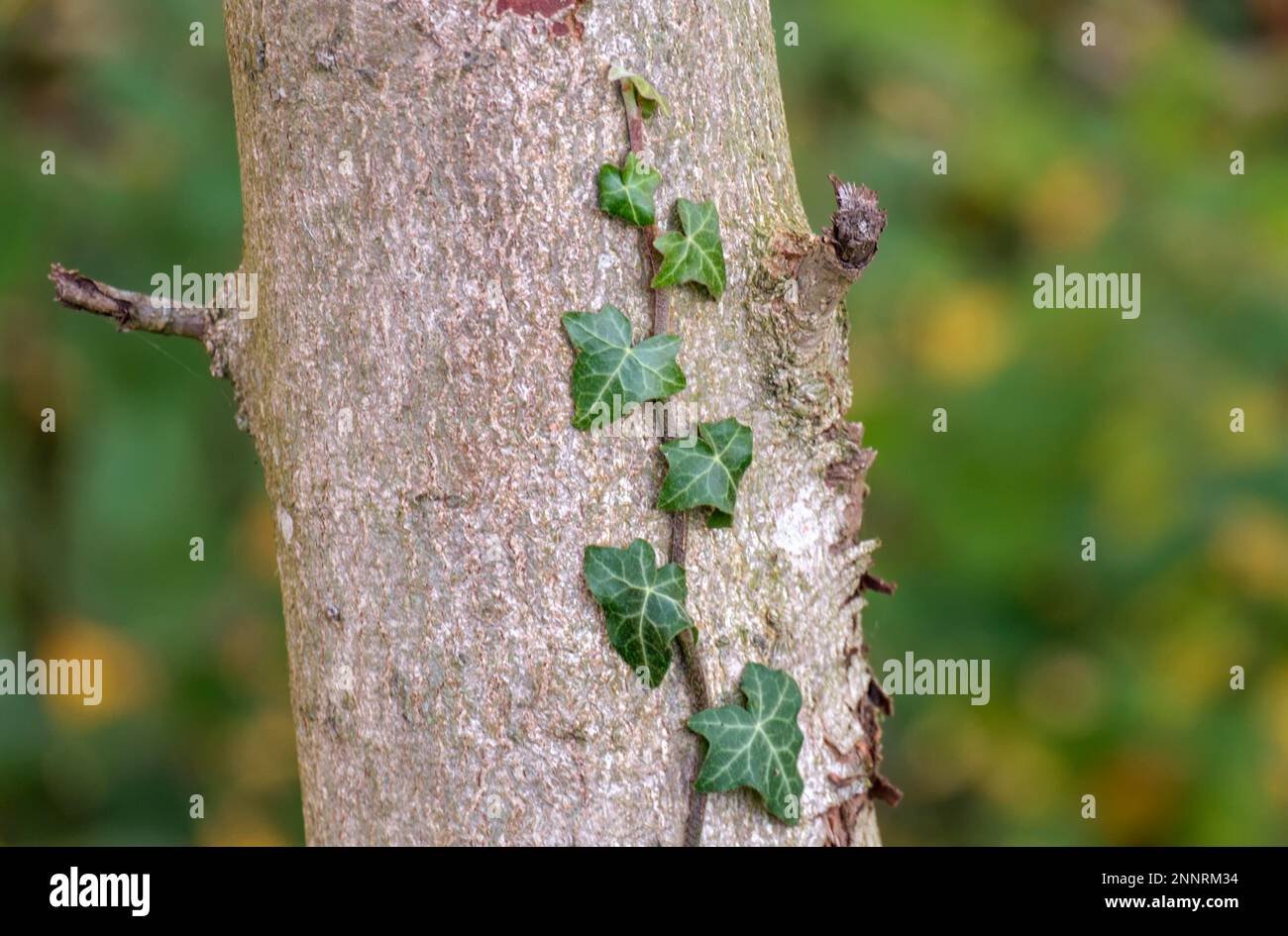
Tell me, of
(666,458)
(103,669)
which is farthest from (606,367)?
(103,669)

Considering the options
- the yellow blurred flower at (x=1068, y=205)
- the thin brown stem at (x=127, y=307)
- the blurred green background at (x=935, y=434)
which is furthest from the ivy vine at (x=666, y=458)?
the yellow blurred flower at (x=1068, y=205)

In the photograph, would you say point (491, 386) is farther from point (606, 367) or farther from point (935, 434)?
point (935, 434)

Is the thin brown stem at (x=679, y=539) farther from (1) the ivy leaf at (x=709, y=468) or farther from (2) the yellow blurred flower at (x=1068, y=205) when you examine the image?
(2) the yellow blurred flower at (x=1068, y=205)

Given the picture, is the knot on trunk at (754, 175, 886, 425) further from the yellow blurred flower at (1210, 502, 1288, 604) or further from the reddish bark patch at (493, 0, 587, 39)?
the yellow blurred flower at (1210, 502, 1288, 604)

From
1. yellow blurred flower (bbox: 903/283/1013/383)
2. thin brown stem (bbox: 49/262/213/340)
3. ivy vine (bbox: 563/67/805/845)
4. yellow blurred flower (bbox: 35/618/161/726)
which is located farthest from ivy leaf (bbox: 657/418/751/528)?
yellow blurred flower (bbox: 35/618/161/726)
